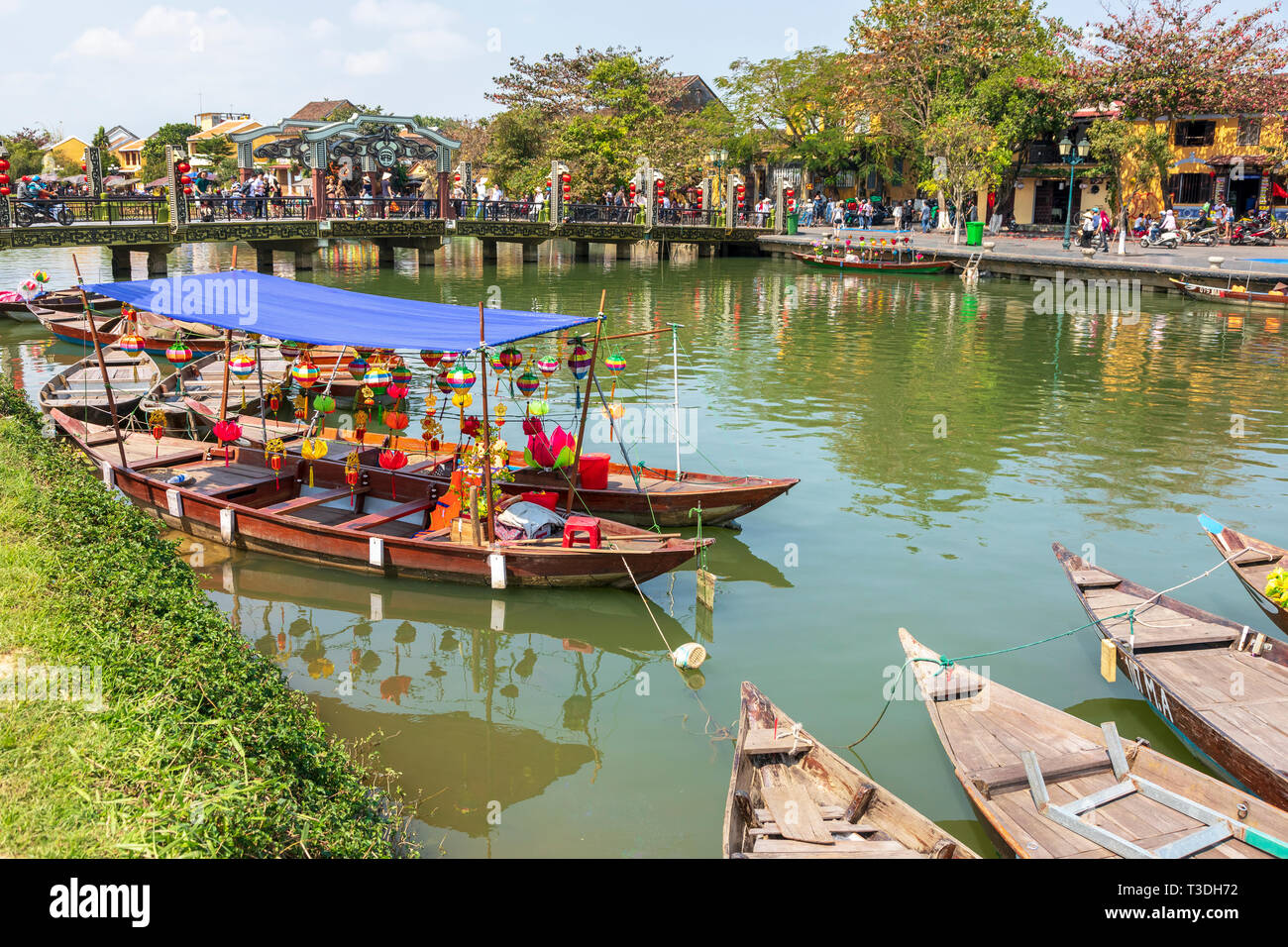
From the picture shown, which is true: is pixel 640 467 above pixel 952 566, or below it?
above

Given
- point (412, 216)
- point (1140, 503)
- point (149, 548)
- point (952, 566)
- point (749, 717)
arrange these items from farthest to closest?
point (412, 216)
point (1140, 503)
point (952, 566)
point (149, 548)
point (749, 717)

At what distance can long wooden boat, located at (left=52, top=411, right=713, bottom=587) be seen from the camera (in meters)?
11.1

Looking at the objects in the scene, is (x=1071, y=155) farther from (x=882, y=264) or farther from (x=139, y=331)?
(x=139, y=331)

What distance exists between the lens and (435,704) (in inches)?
375

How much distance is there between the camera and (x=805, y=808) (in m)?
6.83

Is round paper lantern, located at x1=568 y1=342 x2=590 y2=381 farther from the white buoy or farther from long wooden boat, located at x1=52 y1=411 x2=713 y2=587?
the white buoy

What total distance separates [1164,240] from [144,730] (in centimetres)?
4421

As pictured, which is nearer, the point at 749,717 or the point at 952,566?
the point at 749,717

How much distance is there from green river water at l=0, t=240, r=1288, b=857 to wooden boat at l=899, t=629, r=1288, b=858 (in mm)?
689

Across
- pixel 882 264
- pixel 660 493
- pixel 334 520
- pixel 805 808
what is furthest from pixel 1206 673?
pixel 882 264
